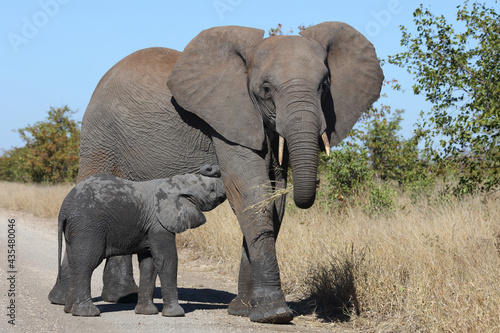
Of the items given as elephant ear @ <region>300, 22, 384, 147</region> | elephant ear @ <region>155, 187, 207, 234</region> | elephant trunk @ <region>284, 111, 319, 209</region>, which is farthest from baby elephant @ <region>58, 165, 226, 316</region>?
elephant ear @ <region>300, 22, 384, 147</region>

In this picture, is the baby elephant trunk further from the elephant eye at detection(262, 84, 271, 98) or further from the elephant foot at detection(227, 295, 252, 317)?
the elephant foot at detection(227, 295, 252, 317)

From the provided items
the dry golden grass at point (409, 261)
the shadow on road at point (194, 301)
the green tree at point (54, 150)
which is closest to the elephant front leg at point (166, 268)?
the shadow on road at point (194, 301)

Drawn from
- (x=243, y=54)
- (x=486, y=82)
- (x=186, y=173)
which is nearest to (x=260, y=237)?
(x=186, y=173)

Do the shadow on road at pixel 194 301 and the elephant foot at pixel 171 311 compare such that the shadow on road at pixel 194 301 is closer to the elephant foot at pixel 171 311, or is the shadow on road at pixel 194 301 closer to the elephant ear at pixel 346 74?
the elephant foot at pixel 171 311

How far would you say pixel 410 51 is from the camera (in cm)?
1070

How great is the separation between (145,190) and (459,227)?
3968 mm

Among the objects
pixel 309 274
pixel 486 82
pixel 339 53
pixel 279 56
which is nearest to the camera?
pixel 279 56

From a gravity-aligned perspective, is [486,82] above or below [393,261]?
above

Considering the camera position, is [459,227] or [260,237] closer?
[260,237]

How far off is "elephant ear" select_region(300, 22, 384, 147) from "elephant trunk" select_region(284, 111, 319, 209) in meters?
0.96

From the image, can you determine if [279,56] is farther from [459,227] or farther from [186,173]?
[459,227]

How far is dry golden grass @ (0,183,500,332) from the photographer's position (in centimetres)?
561

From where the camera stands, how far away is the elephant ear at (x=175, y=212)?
6289 millimetres

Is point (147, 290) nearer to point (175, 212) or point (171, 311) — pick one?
point (171, 311)
